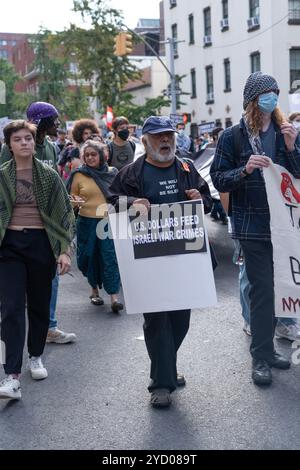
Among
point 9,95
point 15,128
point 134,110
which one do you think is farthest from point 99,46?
point 9,95

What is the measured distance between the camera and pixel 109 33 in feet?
111

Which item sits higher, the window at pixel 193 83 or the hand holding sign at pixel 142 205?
the window at pixel 193 83

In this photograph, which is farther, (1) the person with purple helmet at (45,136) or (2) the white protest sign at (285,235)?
(1) the person with purple helmet at (45,136)

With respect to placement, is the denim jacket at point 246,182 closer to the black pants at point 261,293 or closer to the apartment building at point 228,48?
the black pants at point 261,293

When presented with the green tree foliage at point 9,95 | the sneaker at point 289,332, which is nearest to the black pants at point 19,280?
the sneaker at point 289,332

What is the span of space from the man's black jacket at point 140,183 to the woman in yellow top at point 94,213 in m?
2.40

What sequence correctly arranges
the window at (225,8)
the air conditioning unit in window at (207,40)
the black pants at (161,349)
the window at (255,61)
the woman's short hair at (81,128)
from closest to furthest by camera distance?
the black pants at (161,349), the woman's short hair at (81,128), the window at (255,61), the window at (225,8), the air conditioning unit in window at (207,40)

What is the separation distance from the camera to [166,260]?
4.38 m

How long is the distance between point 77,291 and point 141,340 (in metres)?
2.30

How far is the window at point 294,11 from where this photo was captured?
103ft

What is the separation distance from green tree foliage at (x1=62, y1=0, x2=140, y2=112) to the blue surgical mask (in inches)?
1185

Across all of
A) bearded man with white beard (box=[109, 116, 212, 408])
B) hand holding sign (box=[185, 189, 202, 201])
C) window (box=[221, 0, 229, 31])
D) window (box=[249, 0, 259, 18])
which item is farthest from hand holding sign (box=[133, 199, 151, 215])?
window (box=[221, 0, 229, 31])

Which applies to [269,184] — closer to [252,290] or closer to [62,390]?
[252,290]

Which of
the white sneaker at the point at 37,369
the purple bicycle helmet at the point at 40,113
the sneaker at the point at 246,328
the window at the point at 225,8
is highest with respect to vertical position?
the window at the point at 225,8
